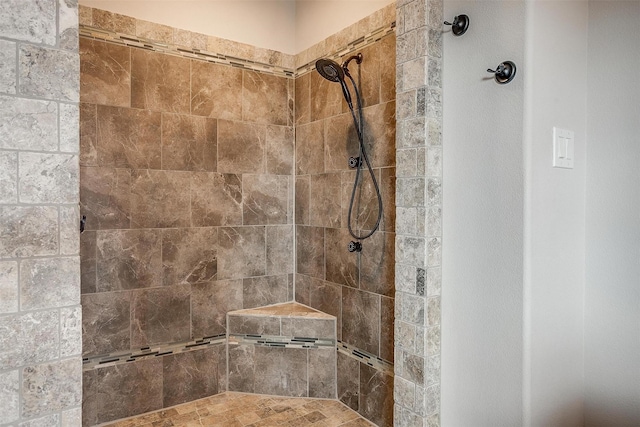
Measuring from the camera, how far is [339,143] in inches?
101

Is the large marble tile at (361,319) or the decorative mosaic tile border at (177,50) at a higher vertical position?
the decorative mosaic tile border at (177,50)

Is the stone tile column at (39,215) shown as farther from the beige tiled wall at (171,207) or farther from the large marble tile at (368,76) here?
the large marble tile at (368,76)

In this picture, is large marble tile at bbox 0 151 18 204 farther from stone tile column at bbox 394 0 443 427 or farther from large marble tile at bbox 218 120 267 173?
large marble tile at bbox 218 120 267 173

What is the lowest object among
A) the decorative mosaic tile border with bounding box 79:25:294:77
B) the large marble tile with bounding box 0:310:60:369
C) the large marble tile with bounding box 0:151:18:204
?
the large marble tile with bounding box 0:310:60:369

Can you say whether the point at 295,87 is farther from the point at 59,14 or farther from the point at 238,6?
the point at 59,14

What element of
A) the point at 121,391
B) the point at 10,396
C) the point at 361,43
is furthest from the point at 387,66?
the point at 121,391

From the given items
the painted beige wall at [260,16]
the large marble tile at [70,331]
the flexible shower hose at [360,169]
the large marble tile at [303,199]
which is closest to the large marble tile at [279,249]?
the large marble tile at [303,199]

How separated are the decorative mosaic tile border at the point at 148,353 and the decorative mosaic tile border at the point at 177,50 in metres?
1.77

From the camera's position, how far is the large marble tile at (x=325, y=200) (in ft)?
8.54

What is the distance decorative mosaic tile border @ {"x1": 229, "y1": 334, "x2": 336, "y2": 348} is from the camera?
2.62 m

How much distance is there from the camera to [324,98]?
8.89ft

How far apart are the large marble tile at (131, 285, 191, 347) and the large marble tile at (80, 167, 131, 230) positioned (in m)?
0.44

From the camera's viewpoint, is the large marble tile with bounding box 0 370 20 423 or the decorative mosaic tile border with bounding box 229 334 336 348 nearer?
the large marble tile with bounding box 0 370 20 423

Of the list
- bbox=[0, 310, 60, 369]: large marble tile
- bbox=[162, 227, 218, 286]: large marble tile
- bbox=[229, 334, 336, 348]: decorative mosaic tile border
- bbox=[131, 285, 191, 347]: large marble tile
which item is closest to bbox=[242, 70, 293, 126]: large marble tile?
bbox=[162, 227, 218, 286]: large marble tile
